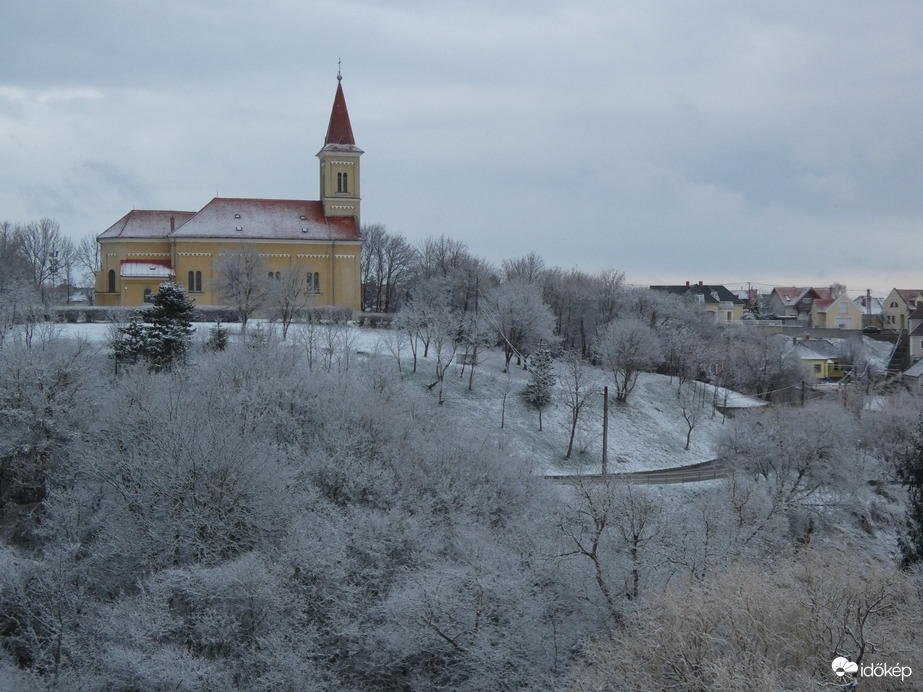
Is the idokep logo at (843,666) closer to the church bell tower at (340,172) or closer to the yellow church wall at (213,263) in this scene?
the yellow church wall at (213,263)

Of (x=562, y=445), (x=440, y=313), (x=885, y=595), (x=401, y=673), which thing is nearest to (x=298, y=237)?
(x=440, y=313)

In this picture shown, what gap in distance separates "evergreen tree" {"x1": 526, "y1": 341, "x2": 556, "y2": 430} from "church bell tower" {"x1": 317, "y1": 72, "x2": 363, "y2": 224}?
2180cm

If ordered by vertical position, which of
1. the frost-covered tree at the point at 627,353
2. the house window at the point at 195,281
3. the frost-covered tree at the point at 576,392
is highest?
the house window at the point at 195,281

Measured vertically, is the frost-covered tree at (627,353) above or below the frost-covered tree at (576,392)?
above

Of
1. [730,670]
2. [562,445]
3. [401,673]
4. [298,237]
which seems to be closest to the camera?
[730,670]

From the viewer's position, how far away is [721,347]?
64.1m

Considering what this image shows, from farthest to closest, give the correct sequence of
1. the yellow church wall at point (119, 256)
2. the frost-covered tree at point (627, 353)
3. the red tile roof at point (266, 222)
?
the red tile roof at point (266, 222) < the yellow church wall at point (119, 256) < the frost-covered tree at point (627, 353)

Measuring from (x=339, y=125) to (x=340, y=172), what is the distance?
350 centimetres

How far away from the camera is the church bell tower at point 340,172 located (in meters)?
62.4

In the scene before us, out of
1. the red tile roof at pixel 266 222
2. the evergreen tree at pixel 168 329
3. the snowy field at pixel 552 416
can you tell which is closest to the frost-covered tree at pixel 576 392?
the snowy field at pixel 552 416

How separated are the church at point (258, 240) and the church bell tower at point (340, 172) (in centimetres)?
7

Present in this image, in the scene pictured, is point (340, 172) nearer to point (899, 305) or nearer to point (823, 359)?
point (823, 359)

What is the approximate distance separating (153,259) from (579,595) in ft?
153

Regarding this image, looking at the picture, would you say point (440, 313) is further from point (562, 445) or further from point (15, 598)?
point (15, 598)
